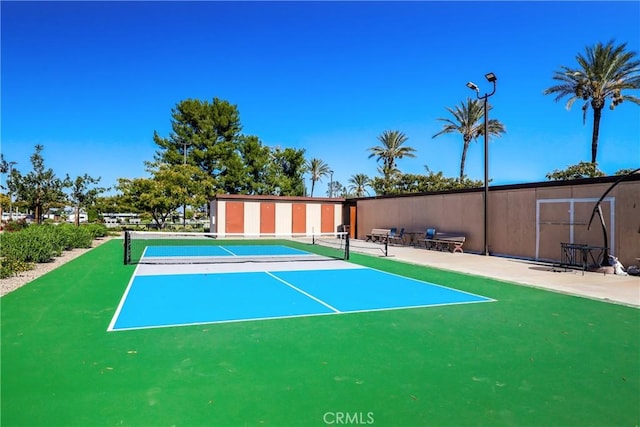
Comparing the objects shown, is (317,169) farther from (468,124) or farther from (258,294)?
(258,294)

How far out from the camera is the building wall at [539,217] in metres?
12.5

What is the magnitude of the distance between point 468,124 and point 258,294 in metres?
32.1

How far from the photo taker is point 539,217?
15172 millimetres

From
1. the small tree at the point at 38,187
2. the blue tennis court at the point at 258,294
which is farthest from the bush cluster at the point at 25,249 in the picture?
the small tree at the point at 38,187

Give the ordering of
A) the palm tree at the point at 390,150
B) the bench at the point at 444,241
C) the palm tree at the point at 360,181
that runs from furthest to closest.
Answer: the palm tree at the point at 360,181 < the palm tree at the point at 390,150 < the bench at the point at 444,241

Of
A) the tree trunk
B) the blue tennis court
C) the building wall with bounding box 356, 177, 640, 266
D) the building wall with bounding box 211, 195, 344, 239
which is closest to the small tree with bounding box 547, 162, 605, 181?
the tree trunk

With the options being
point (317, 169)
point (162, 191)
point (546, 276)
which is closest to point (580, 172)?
point (546, 276)

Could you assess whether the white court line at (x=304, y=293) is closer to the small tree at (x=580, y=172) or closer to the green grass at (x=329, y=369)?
the green grass at (x=329, y=369)

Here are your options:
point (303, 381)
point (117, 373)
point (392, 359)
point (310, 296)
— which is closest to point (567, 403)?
point (392, 359)

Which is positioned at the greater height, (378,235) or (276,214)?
(276,214)

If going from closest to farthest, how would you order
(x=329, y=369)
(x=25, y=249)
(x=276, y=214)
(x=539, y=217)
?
(x=329, y=369) → (x=25, y=249) → (x=539, y=217) → (x=276, y=214)

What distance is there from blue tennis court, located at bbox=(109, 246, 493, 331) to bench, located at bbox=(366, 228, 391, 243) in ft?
39.8

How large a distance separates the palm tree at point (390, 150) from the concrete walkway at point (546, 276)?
28.7m

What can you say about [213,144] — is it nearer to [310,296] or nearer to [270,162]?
[270,162]
